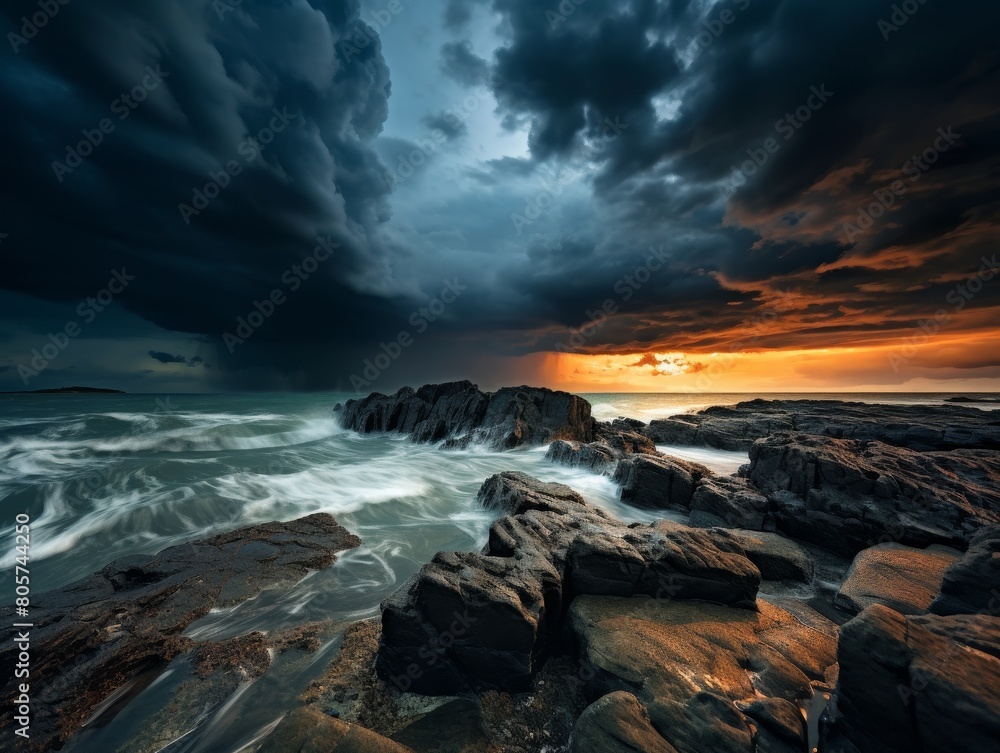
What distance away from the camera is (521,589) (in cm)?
498

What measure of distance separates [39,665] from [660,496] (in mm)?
13456

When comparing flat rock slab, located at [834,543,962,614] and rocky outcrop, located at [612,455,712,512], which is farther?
rocky outcrop, located at [612,455,712,512]

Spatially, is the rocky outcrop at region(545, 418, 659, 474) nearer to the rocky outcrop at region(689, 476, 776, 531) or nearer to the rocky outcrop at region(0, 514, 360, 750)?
the rocky outcrop at region(689, 476, 776, 531)

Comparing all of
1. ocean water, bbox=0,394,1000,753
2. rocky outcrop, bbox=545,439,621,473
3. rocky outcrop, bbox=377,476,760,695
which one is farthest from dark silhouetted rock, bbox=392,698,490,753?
rocky outcrop, bbox=545,439,621,473

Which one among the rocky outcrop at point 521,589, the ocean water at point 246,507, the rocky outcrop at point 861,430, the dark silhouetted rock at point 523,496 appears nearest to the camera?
the rocky outcrop at point 521,589

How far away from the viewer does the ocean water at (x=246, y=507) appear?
19.0 ft

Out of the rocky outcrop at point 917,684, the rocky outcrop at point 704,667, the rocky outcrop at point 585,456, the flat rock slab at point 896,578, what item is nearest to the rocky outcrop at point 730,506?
the flat rock slab at point 896,578

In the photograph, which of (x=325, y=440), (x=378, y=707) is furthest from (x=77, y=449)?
(x=378, y=707)

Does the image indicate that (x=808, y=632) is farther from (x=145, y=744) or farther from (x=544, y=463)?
(x=544, y=463)

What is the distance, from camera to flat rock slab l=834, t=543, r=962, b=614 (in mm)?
5805

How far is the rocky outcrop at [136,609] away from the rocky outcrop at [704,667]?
15.8ft

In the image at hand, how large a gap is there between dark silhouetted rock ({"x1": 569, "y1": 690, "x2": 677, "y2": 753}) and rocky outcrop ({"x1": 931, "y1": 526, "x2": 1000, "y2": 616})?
4.68 meters

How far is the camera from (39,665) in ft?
14.7

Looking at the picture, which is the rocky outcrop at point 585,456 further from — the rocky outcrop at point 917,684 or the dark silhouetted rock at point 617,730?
the dark silhouetted rock at point 617,730
